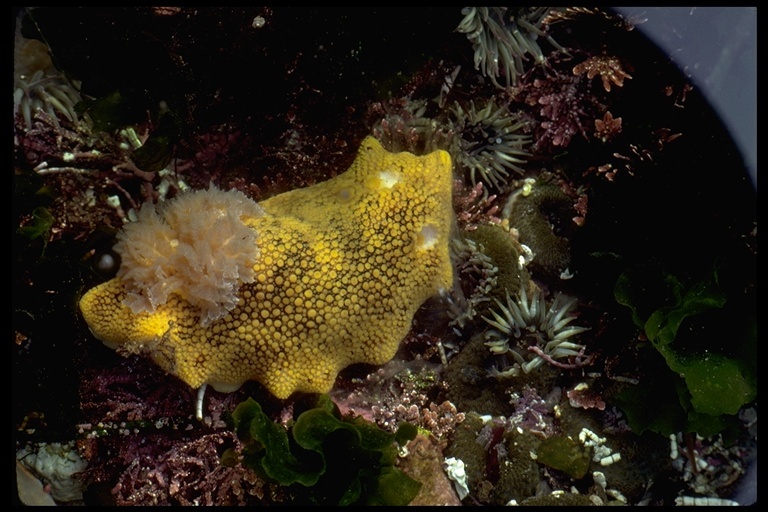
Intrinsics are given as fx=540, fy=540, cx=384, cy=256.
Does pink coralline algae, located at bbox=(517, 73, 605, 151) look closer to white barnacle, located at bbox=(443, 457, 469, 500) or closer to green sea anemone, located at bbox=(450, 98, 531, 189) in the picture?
green sea anemone, located at bbox=(450, 98, 531, 189)

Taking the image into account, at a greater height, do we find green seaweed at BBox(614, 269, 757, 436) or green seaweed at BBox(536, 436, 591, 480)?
green seaweed at BBox(614, 269, 757, 436)

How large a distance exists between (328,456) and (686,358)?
2.43 metres

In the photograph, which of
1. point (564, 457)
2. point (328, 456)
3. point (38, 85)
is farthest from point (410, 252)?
point (38, 85)

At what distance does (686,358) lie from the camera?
3.59 metres

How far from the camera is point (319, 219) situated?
3432mm

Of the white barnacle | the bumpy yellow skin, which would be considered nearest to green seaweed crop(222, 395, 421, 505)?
the bumpy yellow skin

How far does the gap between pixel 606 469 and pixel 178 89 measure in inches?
154

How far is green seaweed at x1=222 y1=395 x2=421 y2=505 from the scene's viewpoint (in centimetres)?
313

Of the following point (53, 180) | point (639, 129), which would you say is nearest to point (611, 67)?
point (639, 129)

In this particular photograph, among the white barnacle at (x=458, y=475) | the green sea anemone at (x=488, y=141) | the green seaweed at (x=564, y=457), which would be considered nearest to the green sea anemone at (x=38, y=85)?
the green sea anemone at (x=488, y=141)

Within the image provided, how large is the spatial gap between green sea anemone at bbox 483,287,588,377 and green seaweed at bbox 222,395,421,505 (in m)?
0.98

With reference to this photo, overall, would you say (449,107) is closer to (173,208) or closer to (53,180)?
(173,208)

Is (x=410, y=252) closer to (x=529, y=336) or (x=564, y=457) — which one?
(x=529, y=336)

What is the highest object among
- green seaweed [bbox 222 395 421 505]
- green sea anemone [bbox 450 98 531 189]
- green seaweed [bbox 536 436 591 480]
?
green sea anemone [bbox 450 98 531 189]
